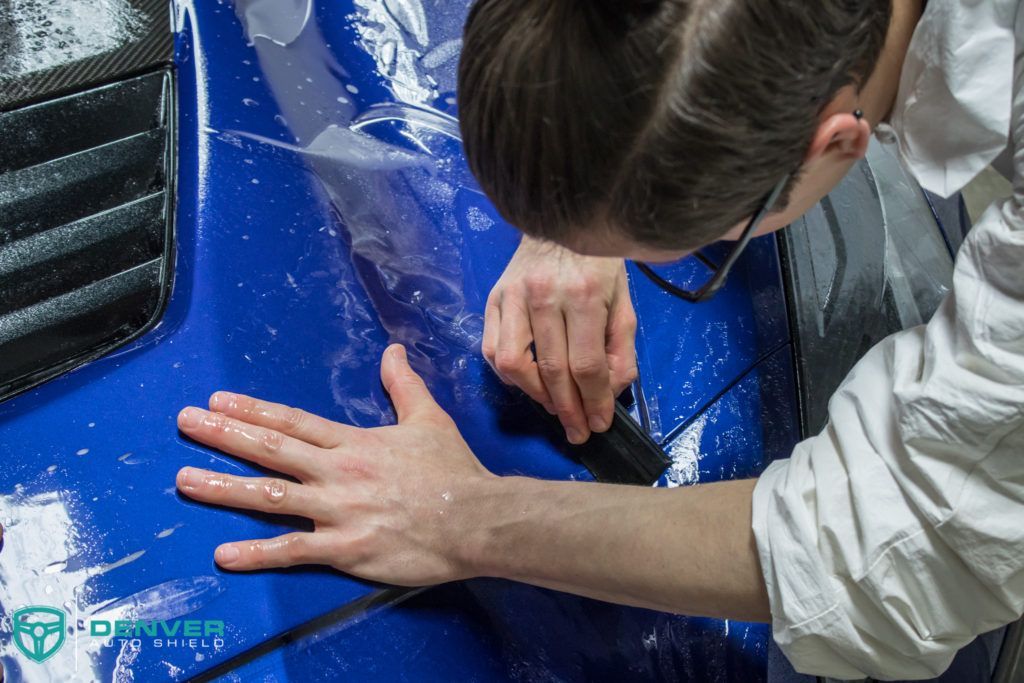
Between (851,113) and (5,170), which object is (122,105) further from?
(851,113)

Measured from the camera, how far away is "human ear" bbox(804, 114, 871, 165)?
75 centimetres

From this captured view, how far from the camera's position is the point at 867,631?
80cm

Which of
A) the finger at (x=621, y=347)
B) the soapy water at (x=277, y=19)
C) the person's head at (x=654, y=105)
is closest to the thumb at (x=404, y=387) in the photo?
the finger at (x=621, y=347)

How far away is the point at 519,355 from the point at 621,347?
13cm

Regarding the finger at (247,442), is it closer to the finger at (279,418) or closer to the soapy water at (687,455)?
the finger at (279,418)

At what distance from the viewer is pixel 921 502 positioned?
766mm

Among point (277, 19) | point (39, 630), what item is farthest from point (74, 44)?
point (39, 630)

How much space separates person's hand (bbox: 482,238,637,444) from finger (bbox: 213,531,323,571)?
299 millimetres

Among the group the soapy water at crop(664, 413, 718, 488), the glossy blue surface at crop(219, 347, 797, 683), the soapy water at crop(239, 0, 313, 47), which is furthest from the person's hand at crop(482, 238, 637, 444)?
the soapy water at crop(239, 0, 313, 47)

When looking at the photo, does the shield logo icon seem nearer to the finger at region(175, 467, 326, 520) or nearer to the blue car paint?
the blue car paint

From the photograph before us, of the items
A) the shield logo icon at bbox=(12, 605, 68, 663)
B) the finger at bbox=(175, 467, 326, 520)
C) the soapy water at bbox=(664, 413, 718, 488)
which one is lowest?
the soapy water at bbox=(664, 413, 718, 488)

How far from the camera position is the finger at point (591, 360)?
1060 millimetres

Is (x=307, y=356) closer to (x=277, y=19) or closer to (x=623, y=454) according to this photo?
(x=623, y=454)

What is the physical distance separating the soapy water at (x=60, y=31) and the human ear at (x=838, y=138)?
93 cm
